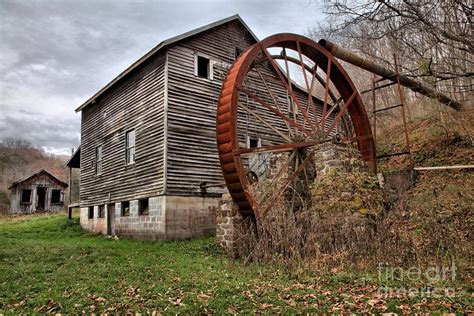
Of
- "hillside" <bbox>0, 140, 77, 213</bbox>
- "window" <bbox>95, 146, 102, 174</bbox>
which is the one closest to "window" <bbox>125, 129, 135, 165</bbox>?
"window" <bbox>95, 146, 102, 174</bbox>

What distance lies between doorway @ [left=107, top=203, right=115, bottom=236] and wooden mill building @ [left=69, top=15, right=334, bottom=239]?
45 mm

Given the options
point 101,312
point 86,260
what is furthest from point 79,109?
point 101,312

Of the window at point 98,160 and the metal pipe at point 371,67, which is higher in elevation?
the metal pipe at point 371,67

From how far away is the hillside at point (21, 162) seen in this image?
50606 mm

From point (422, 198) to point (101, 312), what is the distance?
856 cm

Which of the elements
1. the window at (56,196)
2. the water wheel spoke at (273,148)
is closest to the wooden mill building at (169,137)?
the water wheel spoke at (273,148)

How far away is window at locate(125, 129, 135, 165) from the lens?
602 inches

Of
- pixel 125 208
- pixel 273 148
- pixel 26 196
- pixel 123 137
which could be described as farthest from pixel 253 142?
pixel 26 196

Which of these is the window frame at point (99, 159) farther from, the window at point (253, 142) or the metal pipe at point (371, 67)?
the metal pipe at point (371, 67)

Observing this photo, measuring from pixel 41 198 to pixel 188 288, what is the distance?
31.3 metres

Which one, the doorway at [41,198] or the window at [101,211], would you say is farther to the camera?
the doorway at [41,198]

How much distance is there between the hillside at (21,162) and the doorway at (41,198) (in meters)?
14.5

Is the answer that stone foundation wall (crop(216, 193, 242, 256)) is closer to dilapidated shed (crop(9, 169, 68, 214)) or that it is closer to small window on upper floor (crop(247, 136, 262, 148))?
small window on upper floor (crop(247, 136, 262, 148))

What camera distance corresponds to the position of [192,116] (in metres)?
14.0
